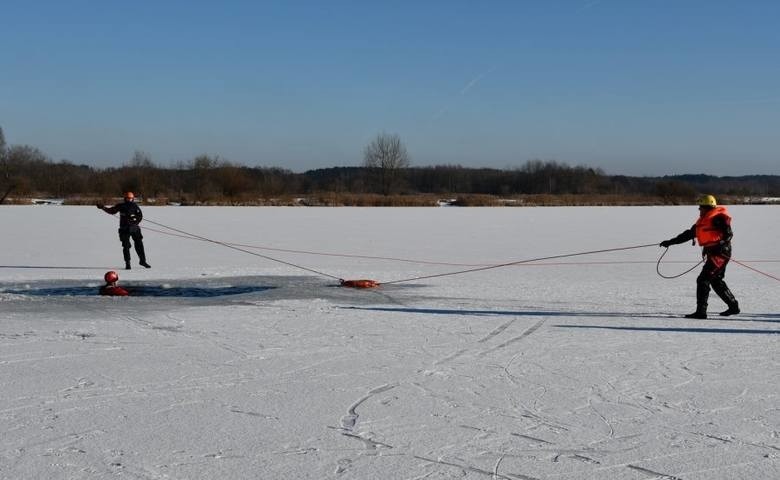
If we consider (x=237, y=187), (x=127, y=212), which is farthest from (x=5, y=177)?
(x=127, y=212)

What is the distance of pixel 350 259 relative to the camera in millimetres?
15164

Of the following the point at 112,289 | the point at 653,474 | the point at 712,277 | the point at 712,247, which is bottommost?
the point at 653,474

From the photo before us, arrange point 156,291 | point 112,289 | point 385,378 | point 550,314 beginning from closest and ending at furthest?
1. point 385,378
2. point 550,314
3. point 112,289
4. point 156,291

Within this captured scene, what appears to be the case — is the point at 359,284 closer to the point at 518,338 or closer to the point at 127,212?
the point at 518,338

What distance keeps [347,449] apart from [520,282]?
7.75 meters

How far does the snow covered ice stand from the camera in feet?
13.1

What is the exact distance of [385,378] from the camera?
18.6 ft

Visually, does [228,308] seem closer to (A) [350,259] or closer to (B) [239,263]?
(B) [239,263]

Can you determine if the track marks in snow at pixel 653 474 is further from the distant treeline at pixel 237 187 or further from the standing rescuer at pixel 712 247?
the distant treeline at pixel 237 187

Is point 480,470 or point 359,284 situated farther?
point 359,284

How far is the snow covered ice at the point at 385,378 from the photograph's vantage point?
4.00m

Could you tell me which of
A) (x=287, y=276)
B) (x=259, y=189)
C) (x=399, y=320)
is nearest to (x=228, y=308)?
(x=399, y=320)

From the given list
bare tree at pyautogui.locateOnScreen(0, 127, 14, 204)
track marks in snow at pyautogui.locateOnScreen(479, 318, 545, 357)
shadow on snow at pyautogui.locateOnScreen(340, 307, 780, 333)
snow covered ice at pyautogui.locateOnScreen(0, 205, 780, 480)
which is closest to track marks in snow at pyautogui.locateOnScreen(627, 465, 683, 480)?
snow covered ice at pyautogui.locateOnScreen(0, 205, 780, 480)

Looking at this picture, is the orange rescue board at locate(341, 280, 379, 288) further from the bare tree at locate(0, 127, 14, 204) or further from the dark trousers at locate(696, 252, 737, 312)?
the bare tree at locate(0, 127, 14, 204)
